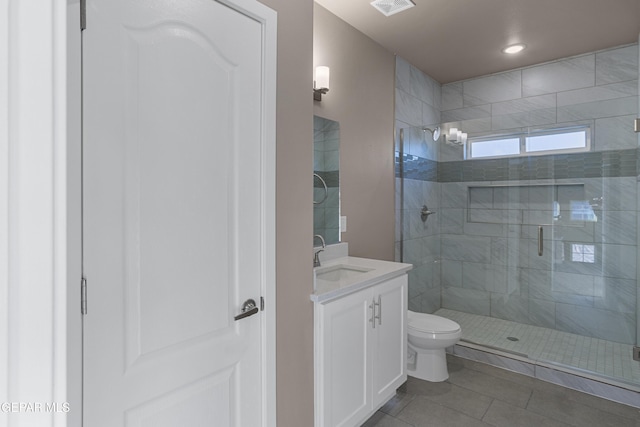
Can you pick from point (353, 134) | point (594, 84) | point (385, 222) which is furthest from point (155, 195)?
point (594, 84)

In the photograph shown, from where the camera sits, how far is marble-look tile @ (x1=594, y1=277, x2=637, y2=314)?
293 cm

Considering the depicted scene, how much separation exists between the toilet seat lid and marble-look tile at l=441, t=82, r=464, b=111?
7.69 ft

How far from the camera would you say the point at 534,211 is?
327 centimetres

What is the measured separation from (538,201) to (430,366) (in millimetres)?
1790

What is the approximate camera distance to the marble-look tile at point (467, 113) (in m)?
3.73

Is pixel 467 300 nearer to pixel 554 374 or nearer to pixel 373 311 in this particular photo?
pixel 554 374

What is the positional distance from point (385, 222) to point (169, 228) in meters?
2.23

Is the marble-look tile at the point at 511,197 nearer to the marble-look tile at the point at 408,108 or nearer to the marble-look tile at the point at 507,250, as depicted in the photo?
the marble-look tile at the point at 507,250

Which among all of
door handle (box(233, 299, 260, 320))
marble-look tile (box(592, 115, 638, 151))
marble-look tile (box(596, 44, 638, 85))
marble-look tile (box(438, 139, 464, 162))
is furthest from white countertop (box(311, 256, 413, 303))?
marble-look tile (box(596, 44, 638, 85))

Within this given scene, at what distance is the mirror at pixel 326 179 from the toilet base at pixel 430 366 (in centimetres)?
107

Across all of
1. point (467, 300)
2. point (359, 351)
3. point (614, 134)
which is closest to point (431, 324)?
point (359, 351)

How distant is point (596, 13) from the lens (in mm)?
2535

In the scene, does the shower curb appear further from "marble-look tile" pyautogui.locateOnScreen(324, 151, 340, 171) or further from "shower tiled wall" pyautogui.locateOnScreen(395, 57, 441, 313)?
"marble-look tile" pyautogui.locateOnScreen(324, 151, 340, 171)
